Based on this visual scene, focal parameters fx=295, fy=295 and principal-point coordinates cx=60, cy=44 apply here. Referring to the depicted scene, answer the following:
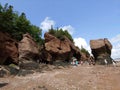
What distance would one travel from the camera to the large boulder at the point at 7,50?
40.2 metres

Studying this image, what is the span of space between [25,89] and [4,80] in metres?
5.02

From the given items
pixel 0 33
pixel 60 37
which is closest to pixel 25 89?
pixel 0 33

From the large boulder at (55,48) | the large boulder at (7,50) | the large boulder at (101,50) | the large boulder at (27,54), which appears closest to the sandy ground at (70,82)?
the large boulder at (27,54)

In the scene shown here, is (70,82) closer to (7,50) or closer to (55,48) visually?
(7,50)

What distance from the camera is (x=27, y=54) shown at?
141 feet

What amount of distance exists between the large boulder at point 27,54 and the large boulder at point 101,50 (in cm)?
982

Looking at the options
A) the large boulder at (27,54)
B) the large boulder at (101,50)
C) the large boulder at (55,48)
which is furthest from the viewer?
the large boulder at (55,48)

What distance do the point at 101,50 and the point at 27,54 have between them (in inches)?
520

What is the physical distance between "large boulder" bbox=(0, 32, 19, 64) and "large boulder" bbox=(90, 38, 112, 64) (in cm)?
1329

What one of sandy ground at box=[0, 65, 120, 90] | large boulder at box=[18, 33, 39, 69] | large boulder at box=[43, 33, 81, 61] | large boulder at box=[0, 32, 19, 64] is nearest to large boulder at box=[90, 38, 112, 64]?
large boulder at box=[43, 33, 81, 61]

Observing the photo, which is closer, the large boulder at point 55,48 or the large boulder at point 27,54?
the large boulder at point 27,54

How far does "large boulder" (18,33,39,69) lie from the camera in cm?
4041

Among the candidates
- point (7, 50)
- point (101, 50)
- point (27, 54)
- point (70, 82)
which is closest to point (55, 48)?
point (101, 50)

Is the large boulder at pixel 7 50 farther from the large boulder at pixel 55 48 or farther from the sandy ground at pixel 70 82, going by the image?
the sandy ground at pixel 70 82
